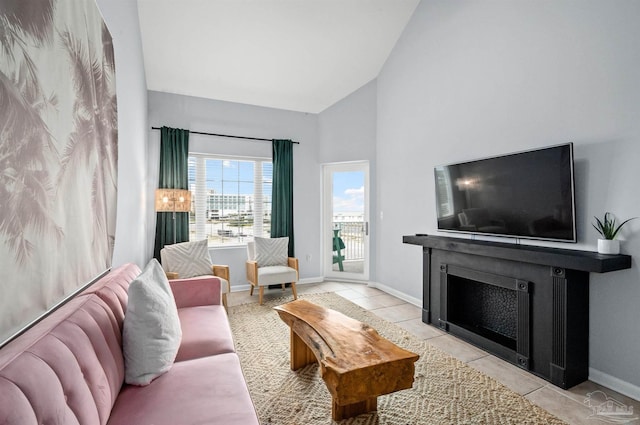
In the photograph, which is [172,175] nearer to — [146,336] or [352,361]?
[146,336]

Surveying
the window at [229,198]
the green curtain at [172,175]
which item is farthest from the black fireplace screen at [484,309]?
the green curtain at [172,175]

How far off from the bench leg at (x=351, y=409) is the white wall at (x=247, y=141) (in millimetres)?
3315

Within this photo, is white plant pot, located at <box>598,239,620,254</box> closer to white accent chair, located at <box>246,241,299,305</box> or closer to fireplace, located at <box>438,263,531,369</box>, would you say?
fireplace, located at <box>438,263,531,369</box>

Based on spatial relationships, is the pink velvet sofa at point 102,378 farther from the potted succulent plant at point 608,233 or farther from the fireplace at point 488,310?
the potted succulent plant at point 608,233

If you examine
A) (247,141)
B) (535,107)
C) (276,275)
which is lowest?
(276,275)

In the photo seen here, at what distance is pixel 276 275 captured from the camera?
13.7 feet

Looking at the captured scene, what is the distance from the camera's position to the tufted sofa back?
2.37 ft

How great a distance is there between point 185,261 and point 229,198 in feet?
4.83

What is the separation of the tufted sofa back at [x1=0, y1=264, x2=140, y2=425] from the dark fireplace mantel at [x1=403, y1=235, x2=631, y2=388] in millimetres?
2694

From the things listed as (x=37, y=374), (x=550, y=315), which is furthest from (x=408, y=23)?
(x=37, y=374)

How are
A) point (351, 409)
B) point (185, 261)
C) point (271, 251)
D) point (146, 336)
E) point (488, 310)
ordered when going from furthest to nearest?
point (271, 251) < point (185, 261) < point (488, 310) < point (351, 409) < point (146, 336)

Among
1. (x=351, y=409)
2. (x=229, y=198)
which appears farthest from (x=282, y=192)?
(x=351, y=409)

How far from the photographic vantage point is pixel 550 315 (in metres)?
2.26

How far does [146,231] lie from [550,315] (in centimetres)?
450
